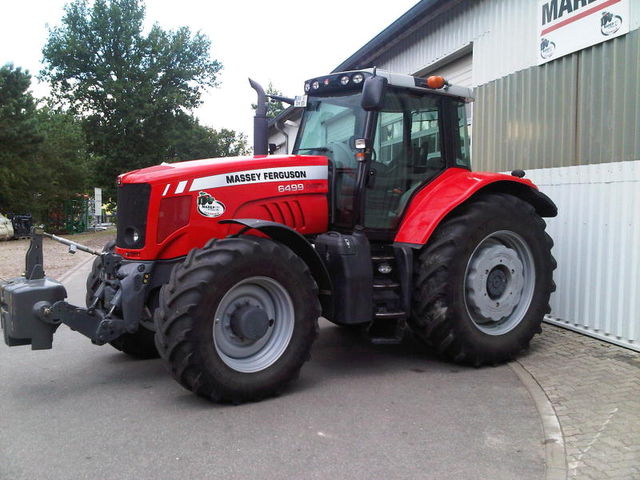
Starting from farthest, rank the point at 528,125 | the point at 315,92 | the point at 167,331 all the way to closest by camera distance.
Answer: the point at 528,125 < the point at 315,92 < the point at 167,331

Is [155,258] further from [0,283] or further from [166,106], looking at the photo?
[166,106]

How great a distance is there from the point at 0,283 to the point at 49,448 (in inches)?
66.0

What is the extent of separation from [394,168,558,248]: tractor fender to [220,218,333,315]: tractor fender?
0.85 metres

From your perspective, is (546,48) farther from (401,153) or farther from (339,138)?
(339,138)

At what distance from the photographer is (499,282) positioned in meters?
5.21

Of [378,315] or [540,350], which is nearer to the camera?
[378,315]

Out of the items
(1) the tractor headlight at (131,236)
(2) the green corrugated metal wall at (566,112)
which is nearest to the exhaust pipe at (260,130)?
(1) the tractor headlight at (131,236)

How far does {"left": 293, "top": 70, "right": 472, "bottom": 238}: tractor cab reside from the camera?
4934mm

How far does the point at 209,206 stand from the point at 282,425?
1781 millimetres

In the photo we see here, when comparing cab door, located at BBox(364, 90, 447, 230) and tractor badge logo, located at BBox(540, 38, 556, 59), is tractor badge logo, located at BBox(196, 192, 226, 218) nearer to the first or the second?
cab door, located at BBox(364, 90, 447, 230)

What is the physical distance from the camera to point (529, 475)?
10.3 feet

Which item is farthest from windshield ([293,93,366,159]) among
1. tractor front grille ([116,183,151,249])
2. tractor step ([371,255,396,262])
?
tractor front grille ([116,183,151,249])

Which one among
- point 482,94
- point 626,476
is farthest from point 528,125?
point 626,476

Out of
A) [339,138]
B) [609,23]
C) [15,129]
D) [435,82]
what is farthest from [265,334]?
[15,129]
